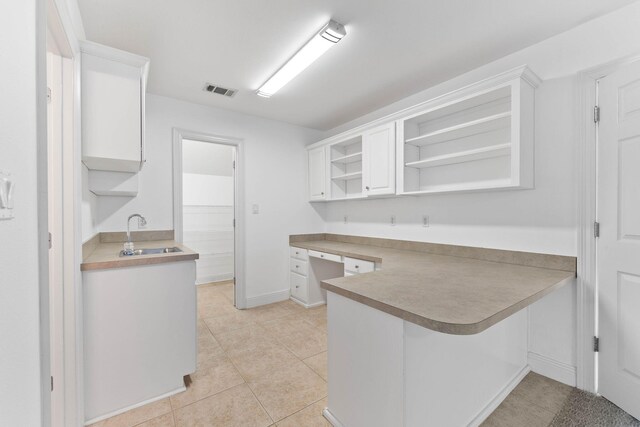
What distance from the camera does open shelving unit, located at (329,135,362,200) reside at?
357 cm

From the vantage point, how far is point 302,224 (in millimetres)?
3961

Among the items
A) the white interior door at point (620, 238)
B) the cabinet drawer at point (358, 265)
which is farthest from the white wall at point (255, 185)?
the white interior door at point (620, 238)

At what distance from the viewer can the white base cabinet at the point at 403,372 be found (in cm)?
120

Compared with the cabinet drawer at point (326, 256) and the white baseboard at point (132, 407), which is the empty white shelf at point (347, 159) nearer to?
the cabinet drawer at point (326, 256)

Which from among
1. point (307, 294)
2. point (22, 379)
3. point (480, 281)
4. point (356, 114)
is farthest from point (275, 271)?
point (22, 379)

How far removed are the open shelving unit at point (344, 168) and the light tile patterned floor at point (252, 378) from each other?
1590 millimetres

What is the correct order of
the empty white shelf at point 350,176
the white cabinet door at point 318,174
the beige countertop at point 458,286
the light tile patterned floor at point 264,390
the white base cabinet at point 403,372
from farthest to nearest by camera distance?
the white cabinet door at point 318,174
the empty white shelf at point 350,176
the light tile patterned floor at point 264,390
the white base cabinet at point 403,372
the beige countertop at point 458,286

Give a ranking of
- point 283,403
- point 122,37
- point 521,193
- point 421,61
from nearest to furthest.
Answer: point 283,403 → point 122,37 → point 521,193 → point 421,61

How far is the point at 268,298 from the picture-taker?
3.67m

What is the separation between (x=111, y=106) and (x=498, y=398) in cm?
314

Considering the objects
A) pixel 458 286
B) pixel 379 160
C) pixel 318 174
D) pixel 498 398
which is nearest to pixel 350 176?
A: pixel 318 174

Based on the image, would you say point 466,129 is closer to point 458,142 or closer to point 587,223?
point 458,142

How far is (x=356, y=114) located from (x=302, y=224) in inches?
64.4

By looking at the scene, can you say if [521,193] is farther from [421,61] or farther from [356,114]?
[356,114]
